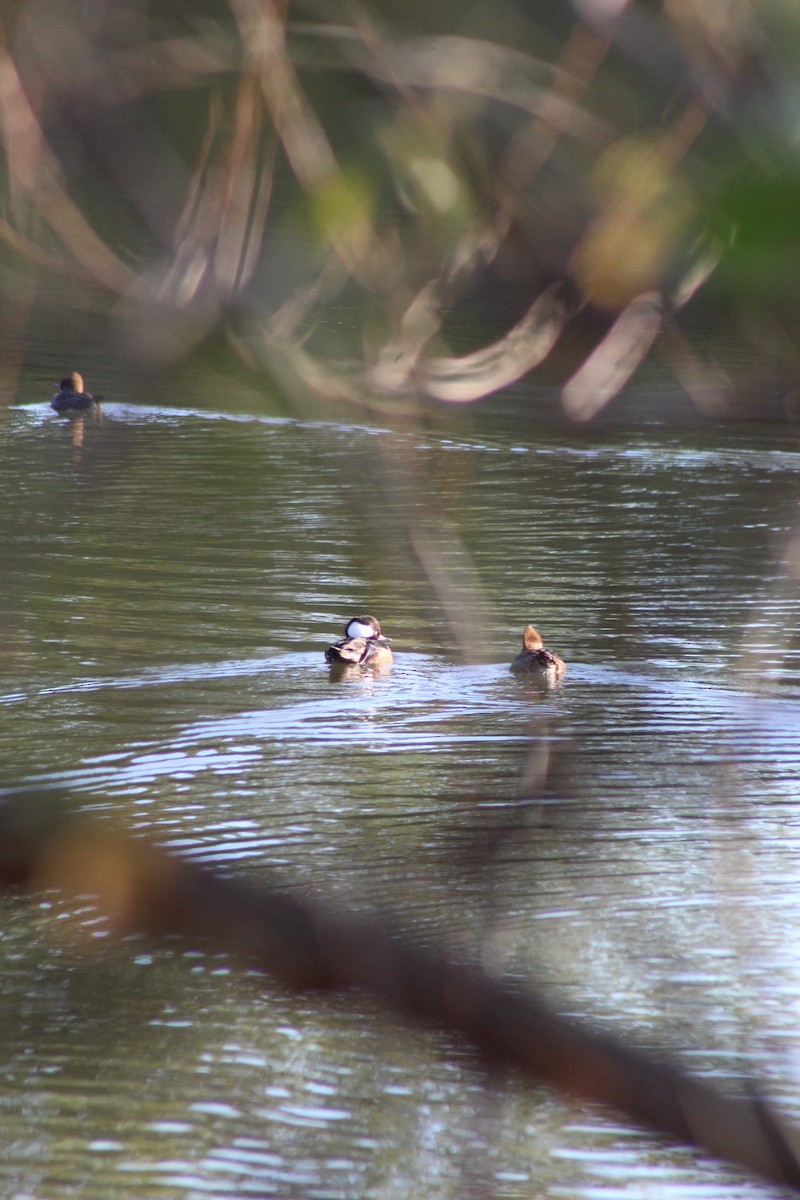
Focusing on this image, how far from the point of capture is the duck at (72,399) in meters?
17.6

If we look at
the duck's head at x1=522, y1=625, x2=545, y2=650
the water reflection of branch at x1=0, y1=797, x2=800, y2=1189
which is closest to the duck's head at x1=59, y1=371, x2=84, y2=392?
the duck's head at x1=522, y1=625, x2=545, y2=650

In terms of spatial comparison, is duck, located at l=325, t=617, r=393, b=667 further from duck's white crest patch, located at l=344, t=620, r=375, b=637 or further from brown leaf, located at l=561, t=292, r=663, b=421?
brown leaf, located at l=561, t=292, r=663, b=421

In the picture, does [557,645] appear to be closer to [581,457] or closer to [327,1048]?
[327,1048]

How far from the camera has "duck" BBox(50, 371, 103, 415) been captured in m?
17.6

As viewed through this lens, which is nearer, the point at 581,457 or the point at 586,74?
the point at 586,74

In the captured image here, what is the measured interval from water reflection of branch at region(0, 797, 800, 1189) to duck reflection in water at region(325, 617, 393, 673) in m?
8.77

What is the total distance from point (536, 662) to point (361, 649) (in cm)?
106

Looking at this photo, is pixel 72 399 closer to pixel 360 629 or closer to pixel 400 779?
pixel 360 629

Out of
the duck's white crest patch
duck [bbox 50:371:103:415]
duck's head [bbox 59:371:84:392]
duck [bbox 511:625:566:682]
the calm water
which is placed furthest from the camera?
duck [bbox 50:371:103:415]

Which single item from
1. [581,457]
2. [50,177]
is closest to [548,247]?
[50,177]

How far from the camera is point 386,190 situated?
4.40 ft

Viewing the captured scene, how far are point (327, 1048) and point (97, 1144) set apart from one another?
898mm

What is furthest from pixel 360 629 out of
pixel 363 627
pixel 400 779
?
pixel 400 779

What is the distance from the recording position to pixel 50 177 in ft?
4.57
